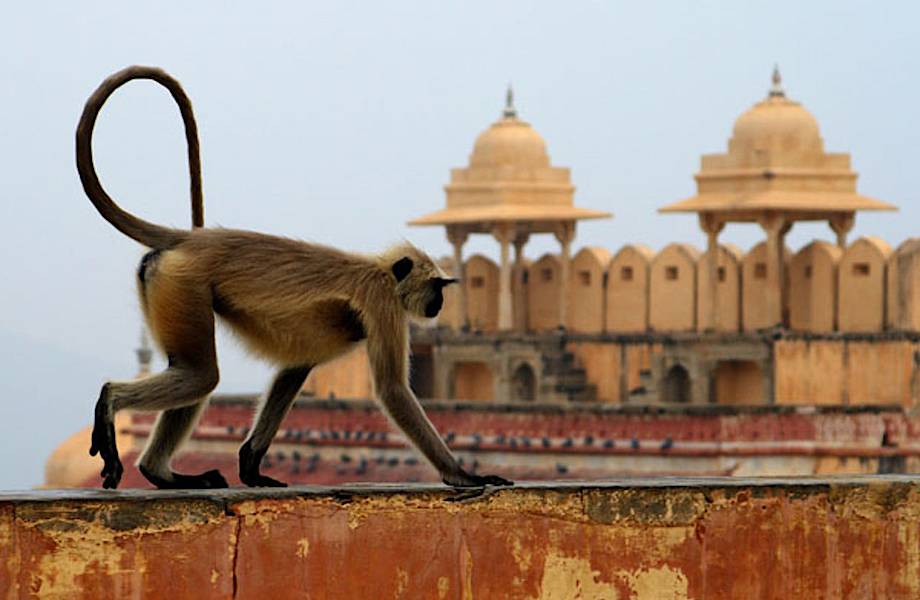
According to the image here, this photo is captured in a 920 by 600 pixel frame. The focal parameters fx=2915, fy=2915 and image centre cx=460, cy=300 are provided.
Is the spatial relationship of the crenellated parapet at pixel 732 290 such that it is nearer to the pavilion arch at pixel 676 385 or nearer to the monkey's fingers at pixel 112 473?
the pavilion arch at pixel 676 385

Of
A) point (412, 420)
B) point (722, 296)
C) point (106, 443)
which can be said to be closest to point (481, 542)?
point (412, 420)

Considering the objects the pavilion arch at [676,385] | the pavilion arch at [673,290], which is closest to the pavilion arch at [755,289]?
the pavilion arch at [673,290]

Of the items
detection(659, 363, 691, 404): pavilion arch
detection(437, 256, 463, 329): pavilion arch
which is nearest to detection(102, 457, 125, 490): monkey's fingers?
detection(659, 363, 691, 404): pavilion arch

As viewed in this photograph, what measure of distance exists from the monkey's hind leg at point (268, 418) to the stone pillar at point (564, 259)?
111 ft

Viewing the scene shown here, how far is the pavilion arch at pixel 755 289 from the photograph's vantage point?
39875mm

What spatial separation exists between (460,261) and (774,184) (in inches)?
237

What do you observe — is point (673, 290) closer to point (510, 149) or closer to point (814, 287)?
point (814, 287)

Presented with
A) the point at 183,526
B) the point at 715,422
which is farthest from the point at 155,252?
the point at 715,422

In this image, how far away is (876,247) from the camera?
39.4 meters

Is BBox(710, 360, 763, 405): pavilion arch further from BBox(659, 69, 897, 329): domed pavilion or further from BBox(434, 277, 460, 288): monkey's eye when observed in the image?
BBox(434, 277, 460, 288): monkey's eye

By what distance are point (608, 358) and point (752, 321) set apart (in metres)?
2.12

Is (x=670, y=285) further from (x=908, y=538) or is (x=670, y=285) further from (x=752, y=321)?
(x=908, y=538)

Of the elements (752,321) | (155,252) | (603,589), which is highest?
(752,321)

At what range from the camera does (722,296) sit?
4044 cm
